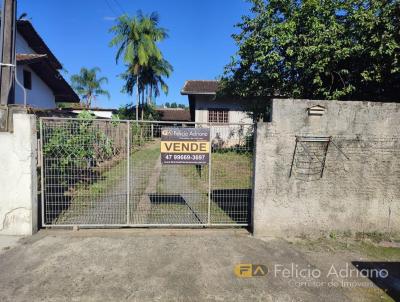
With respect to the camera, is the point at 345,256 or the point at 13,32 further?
the point at 13,32

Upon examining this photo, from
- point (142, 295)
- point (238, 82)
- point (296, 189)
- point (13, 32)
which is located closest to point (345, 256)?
point (296, 189)

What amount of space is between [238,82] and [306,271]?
349 inches

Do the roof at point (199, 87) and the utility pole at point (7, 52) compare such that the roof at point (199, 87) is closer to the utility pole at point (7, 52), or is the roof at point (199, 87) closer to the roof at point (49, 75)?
the roof at point (49, 75)

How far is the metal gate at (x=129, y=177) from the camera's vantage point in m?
5.36

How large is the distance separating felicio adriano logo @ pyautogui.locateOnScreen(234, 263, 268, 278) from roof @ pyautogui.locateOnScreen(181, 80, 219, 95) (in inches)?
616

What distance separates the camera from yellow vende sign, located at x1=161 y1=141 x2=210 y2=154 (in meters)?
5.17

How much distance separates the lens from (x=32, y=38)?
17.0 metres

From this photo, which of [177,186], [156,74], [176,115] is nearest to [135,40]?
[156,74]

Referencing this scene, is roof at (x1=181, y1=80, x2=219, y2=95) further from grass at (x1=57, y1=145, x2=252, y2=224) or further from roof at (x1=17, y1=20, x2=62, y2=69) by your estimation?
grass at (x1=57, y1=145, x2=252, y2=224)

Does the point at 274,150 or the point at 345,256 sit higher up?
the point at 274,150

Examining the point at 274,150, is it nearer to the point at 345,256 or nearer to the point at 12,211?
the point at 345,256

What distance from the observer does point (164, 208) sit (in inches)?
256

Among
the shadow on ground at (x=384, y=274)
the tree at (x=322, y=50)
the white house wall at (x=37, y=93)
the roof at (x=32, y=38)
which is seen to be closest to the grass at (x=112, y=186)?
the shadow on ground at (x=384, y=274)

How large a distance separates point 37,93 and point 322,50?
1534 cm
